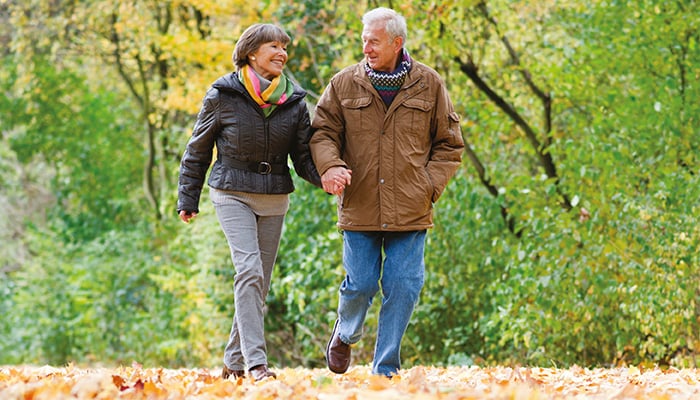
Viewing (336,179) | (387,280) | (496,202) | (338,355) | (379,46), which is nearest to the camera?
(336,179)

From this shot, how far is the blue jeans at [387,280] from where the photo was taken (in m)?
5.50

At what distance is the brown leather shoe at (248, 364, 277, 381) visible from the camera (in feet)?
17.5

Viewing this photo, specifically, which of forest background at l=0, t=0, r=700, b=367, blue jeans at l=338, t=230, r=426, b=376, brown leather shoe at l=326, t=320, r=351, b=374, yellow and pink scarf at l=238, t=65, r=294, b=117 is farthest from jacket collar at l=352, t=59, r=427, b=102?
forest background at l=0, t=0, r=700, b=367

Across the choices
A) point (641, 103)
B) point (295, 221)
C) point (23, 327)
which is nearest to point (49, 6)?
point (23, 327)

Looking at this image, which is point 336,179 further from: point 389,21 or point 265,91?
point 389,21

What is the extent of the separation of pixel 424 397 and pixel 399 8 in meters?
7.31

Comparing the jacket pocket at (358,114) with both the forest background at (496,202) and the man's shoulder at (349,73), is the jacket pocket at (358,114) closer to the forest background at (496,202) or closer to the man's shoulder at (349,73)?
the man's shoulder at (349,73)

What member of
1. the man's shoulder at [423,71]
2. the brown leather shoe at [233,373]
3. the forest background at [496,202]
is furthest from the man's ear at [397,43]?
the forest background at [496,202]

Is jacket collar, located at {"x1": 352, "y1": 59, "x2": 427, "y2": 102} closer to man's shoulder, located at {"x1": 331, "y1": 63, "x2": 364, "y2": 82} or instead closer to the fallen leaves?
man's shoulder, located at {"x1": 331, "y1": 63, "x2": 364, "y2": 82}

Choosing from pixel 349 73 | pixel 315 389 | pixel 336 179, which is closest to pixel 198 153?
pixel 336 179

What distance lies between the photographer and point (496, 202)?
10.7 meters

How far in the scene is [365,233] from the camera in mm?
5504

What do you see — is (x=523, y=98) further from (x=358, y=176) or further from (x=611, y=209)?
(x=358, y=176)

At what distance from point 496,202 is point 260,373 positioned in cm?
578
